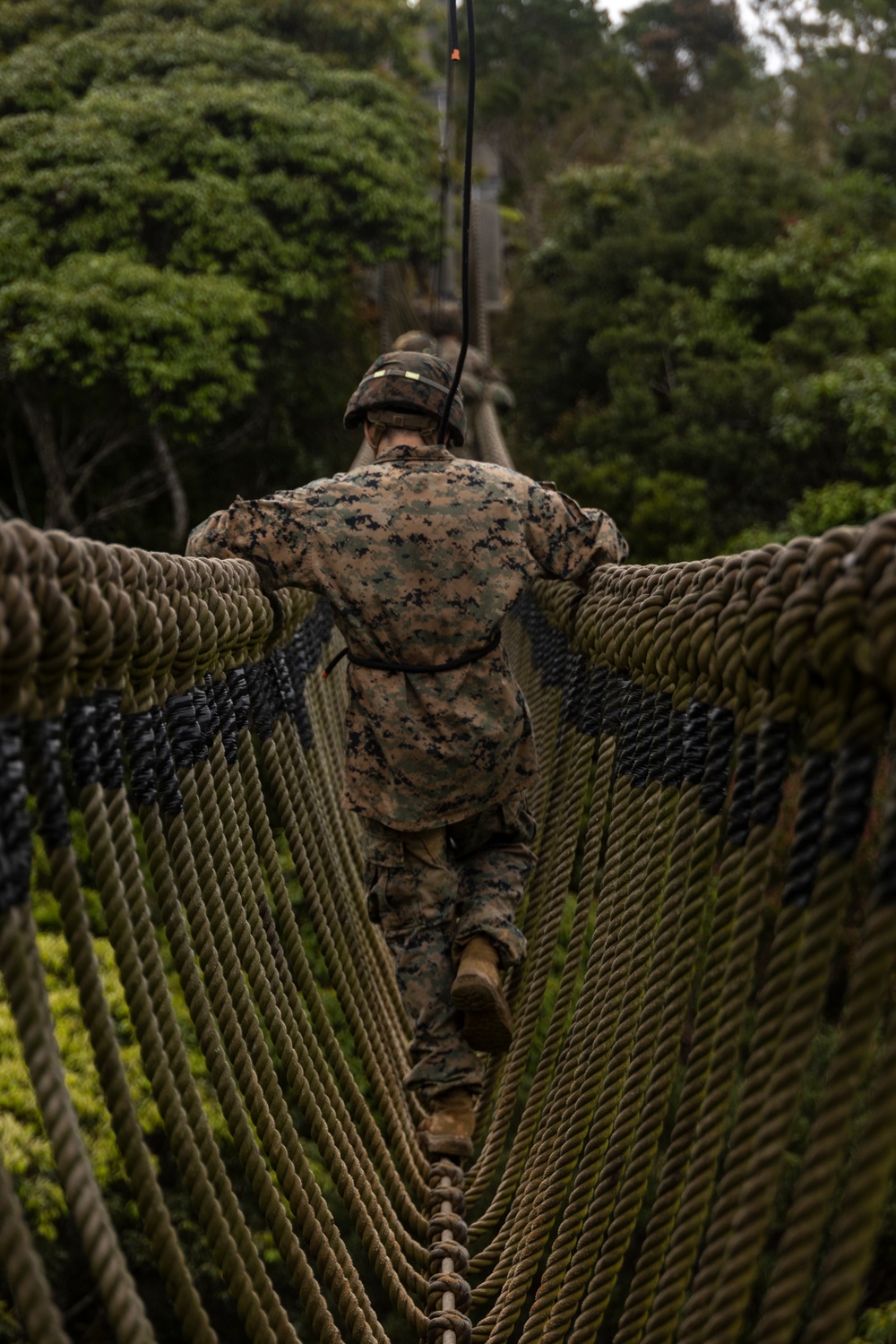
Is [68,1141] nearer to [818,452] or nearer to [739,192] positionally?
[818,452]

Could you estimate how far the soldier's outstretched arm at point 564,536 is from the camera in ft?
6.89

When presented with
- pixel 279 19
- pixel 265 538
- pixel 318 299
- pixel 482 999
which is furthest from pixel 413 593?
pixel 279 19

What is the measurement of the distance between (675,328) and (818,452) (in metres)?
2.26

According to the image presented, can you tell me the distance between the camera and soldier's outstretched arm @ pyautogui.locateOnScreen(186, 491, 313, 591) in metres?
1.90

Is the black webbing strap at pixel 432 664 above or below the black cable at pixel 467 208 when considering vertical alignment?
below

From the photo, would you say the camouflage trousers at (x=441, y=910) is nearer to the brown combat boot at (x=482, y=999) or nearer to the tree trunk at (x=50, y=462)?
the brown combat boot at (x=482, y=999)

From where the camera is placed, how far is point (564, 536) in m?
2.13

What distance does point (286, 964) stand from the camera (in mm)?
1887

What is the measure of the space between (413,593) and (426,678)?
0.15 metres

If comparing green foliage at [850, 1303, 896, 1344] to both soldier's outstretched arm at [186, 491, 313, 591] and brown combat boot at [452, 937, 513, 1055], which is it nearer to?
brown combat boot at [452, 937, 513, 1055]

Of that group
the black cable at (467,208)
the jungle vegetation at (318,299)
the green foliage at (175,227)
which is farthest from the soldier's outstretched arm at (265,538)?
the green foliage at (175,227)

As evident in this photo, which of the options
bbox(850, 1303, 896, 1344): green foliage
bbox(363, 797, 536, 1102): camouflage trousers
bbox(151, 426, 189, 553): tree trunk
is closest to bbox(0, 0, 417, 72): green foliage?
bbox(151, 426, 189, 553): tree trunk

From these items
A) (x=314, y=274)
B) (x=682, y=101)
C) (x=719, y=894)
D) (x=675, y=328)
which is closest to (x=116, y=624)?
(x=719, y=894)

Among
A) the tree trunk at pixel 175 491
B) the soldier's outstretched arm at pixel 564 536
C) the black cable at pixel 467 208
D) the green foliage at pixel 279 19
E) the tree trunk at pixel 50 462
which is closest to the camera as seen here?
the black cable at pixel 467 208
